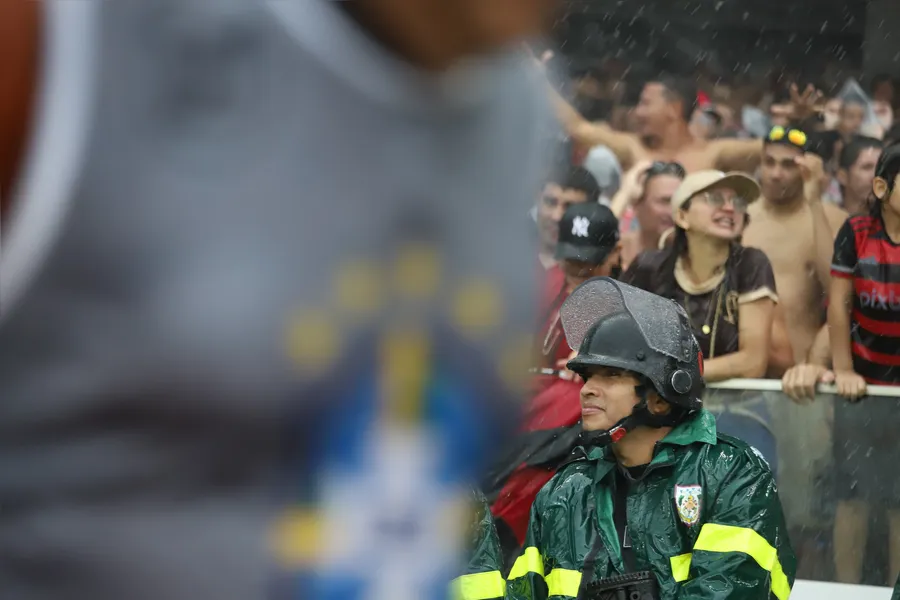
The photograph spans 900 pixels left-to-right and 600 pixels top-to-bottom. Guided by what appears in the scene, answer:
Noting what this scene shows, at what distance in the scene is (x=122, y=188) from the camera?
849 millimetres

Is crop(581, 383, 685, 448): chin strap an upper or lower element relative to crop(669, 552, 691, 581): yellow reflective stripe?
upper

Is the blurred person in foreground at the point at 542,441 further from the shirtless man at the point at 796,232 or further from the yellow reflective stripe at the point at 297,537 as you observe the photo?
the yellow reflective stripe at the point at 297,537

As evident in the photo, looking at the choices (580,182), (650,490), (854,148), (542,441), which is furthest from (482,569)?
(854,148)

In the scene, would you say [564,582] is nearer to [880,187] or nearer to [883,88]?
[880,187]

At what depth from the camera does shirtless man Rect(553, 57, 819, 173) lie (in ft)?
20.4

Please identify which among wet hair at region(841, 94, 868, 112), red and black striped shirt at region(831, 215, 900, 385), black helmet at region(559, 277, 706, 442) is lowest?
black helmet at region(559, 277, 706, 442)

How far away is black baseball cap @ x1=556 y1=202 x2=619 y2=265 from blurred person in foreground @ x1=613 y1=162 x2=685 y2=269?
319mm

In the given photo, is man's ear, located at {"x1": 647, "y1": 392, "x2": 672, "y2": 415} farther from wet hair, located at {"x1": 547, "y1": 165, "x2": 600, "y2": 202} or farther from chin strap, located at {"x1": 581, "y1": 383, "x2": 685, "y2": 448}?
wet hair, located at {"x1": 547, "y1": 165, "x2": 600, "y2": 202}

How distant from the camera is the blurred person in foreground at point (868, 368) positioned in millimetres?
5438

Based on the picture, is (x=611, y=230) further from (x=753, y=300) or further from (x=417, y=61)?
(x=417, y=61)

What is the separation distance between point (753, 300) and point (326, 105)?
490 centimetres

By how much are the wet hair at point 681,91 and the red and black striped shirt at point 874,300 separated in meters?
1.16

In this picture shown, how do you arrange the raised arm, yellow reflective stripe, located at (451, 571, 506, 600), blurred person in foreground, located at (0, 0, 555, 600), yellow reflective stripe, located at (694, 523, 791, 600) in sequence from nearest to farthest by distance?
1. blurred person in foreground, located at (0, 0, 555, 600)
2. yellow reflective stripe, located at (694, 523, 791, 600)
3. yellow reflective stripe, located at (451, 571, 506, 600)
4. the raised arm

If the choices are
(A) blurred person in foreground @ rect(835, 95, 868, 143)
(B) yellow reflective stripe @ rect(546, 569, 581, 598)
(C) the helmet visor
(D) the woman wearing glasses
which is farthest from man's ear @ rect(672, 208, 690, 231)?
(B) yellow reflective stripe @ rect(546, 569, 581, 598)
